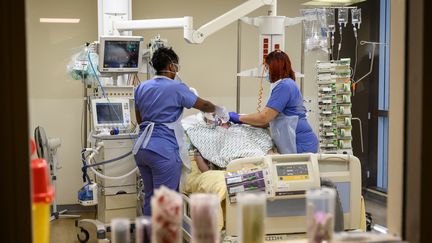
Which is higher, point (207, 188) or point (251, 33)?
point (251, 33)

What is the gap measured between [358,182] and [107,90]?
227 cm

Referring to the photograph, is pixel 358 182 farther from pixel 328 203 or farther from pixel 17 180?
pixel 17 180

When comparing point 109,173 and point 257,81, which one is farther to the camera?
point 257,81

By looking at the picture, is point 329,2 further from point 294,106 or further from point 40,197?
point 40,197

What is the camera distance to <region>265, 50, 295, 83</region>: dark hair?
3.84 m

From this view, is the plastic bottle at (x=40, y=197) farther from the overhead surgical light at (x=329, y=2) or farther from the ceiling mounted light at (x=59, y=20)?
the overhead surgical light at (x=329, y=2)

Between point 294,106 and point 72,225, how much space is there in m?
2.67

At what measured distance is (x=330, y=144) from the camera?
525cm

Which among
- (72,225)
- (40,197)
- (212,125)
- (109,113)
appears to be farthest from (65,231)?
(40,197)

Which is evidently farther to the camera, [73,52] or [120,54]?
[73,52]

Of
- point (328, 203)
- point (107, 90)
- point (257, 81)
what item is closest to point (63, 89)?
point (107, 90)

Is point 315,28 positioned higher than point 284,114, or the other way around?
point 315,28

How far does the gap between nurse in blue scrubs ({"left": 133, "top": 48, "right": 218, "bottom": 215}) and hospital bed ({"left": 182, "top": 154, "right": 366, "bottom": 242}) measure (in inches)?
24.7

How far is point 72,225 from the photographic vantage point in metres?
5.30
